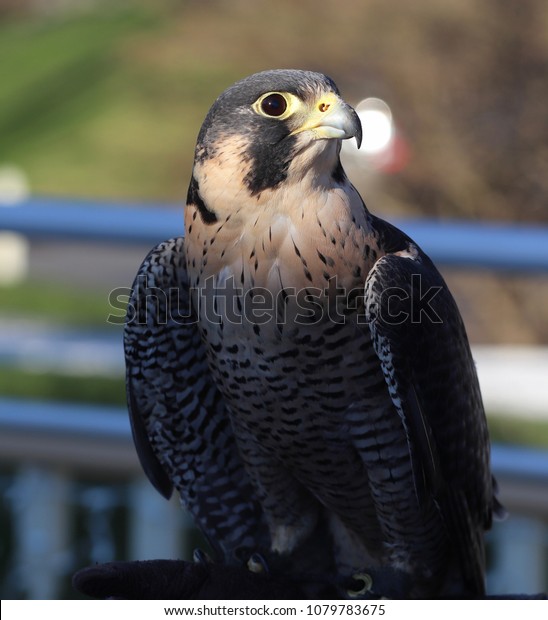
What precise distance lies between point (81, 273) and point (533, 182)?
17.6ft

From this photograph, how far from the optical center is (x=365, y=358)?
2080 mm

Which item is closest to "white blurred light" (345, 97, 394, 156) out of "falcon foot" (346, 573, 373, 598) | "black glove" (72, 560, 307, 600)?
"falcon foot" (346, 573, 373, 598)

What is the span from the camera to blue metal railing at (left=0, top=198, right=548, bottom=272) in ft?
9.37

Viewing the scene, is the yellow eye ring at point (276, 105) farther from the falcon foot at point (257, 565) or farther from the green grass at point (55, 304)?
the green grass at point (55, 304)

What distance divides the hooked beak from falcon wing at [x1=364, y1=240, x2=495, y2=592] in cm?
27

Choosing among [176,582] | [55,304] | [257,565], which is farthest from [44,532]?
[55,304]

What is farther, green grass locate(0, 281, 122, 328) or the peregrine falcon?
green grass locate(0, 281, 122, 328)

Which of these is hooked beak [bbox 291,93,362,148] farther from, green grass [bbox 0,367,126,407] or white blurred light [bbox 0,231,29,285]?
white blurred light [bbox 0,231,29,285]

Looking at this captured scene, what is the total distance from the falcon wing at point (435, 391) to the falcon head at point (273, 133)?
10.0 inches

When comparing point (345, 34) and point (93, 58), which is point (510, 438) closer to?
point (345, 34)

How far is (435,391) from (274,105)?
67 centimetres

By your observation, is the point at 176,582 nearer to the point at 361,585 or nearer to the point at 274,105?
the point at 361,585

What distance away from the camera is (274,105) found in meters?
1.94

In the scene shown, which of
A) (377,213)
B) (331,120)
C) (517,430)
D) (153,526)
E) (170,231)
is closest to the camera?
(331,120)
